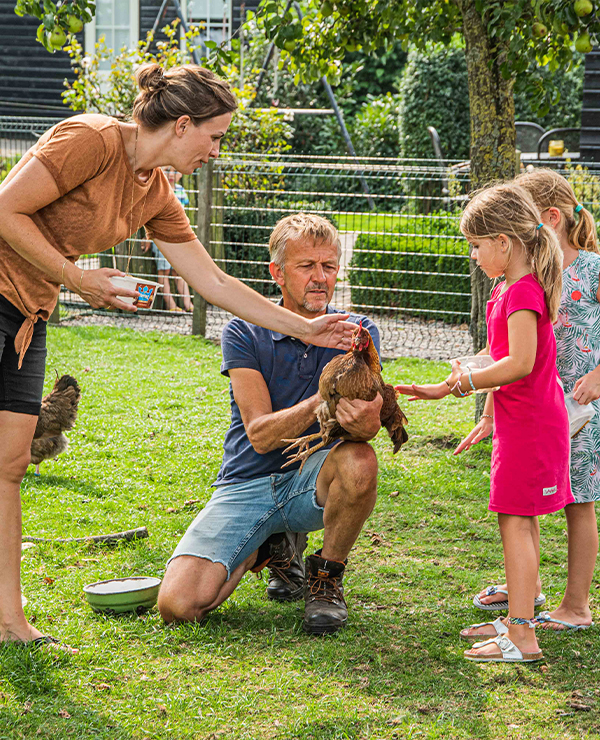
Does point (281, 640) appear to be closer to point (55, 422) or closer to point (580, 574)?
point (580, 574)

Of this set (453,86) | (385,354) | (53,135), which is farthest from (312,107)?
(53,135)

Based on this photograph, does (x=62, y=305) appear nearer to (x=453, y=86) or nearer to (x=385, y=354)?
(x=385, y=354)

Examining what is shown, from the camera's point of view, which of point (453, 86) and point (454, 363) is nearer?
point (454, 363)

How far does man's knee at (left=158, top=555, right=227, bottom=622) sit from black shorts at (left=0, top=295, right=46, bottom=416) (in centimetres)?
83

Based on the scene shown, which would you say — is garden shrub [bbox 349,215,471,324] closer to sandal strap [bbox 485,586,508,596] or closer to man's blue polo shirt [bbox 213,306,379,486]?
man's blue polo shirt [bbox 213,306,379,486]

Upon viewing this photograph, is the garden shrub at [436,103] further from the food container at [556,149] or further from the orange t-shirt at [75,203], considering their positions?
the orange t-shirt at [75,203]

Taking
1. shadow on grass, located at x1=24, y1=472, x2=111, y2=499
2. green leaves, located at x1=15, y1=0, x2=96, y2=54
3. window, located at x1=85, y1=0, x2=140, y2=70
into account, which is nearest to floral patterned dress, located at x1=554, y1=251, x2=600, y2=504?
green leaves, located at x1=15, y1=0, x2=96, y2=54

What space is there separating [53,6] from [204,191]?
5.00 meters

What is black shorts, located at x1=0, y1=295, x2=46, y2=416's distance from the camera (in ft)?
9.18

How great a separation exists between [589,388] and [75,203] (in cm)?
208

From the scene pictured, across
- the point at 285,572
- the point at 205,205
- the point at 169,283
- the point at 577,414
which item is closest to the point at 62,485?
A: the point at 285,572

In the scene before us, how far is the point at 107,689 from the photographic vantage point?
2705 millimetres

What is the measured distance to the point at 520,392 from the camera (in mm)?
3045

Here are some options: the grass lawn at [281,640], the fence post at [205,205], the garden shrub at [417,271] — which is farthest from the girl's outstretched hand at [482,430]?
the fence post at [205,205]
